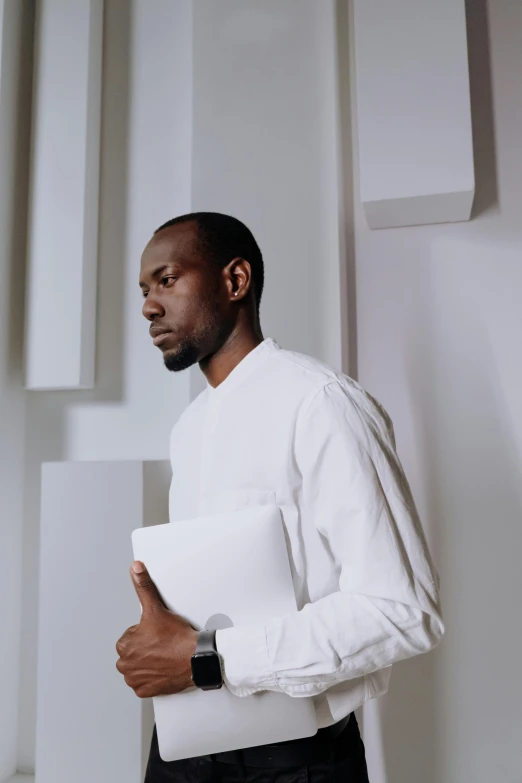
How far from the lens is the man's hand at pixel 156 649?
860 mm

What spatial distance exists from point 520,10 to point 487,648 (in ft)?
5.58

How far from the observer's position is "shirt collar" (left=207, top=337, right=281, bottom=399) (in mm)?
1062

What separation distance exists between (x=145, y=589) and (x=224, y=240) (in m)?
0.56

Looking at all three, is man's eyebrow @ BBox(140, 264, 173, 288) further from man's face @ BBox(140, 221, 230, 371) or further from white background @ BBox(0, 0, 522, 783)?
white background @ BBox(0, 0, 522, 783)

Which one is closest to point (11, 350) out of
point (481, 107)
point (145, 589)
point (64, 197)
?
point (64, 197)

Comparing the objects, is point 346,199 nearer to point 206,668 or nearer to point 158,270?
point 158,270

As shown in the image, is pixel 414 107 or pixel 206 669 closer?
pixel 206 669

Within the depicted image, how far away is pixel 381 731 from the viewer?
171cm

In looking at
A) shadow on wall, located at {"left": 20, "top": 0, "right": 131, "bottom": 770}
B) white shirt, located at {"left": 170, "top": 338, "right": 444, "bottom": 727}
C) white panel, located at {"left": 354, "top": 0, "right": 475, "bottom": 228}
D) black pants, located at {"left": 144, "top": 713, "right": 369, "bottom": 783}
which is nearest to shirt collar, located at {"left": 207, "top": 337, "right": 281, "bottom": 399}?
white shirt, located at {"left": 170, "top": 338, "right": 444, "bottom": 727}

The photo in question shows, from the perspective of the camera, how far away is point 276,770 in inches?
36.3

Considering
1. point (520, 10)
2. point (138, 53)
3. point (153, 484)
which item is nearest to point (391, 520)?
point (153, 484)

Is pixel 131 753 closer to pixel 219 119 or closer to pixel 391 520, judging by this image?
pixel 391 520

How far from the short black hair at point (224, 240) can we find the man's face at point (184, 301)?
0.06ft

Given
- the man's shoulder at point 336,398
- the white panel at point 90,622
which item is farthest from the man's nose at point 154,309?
the white panel at point 90,622
